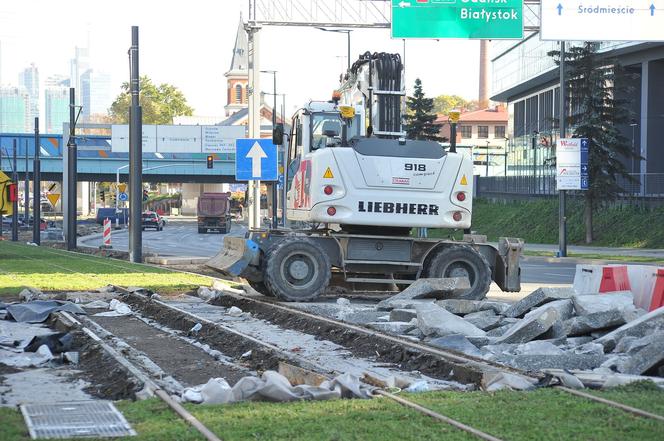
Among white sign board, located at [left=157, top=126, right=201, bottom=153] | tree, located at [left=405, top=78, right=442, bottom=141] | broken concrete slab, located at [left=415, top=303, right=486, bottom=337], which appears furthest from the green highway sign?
white sign board, located at [left=157, top=126, right=201, bottom=153]

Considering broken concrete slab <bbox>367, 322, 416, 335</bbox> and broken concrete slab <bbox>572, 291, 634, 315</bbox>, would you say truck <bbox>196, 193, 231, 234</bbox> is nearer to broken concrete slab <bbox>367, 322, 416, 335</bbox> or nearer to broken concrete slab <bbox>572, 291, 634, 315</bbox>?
broken concrete slab <bbox>367, 322, 416, 335</bbox>

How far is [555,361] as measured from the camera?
1142 centimetres

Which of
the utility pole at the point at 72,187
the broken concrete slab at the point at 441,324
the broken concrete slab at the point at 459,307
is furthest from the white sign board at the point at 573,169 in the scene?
the broken concrete slab at the point at 441,324

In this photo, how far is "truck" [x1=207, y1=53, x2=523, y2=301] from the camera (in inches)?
803

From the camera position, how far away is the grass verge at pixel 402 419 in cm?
766

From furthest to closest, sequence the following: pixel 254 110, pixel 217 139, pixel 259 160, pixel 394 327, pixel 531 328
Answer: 1. pixel 217 139
2. pixel 254 110
3. pixel 259 160
4. pixel 394 327
5. pixel 531 328

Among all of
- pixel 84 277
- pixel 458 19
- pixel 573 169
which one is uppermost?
pixel 458 19

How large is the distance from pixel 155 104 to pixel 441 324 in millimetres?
161734

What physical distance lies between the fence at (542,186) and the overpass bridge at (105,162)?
81.0ft

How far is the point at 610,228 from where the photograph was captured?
53438 millimetres

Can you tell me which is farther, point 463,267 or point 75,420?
point 463,267

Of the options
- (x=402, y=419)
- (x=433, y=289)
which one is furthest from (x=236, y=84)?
(x=402, y=419)

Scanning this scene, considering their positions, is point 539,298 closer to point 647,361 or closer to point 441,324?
point 441,324

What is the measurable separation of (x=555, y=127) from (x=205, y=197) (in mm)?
36213
